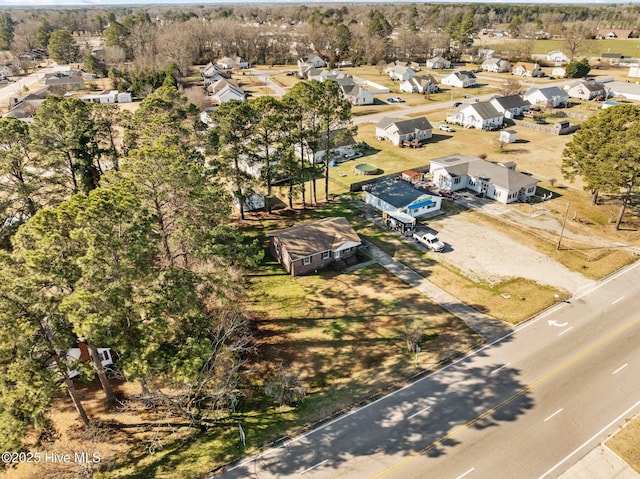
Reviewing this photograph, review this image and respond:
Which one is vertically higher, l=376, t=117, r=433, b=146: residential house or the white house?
the white house

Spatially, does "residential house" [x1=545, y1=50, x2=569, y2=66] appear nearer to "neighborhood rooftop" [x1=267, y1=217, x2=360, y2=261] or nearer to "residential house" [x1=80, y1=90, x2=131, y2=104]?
"residential house" [x1=80, y1=90, x2=131, y2=104]

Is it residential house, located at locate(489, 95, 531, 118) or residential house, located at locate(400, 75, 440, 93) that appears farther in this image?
residential house, located at locate(400, 75, 440, 93)

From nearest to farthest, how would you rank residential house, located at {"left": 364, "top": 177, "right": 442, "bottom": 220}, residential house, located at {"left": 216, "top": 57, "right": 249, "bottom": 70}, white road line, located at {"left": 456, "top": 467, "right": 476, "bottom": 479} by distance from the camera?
white road line, located at {"left": 456, "top": 467, "right": 476, "bottom": 479}
residential house, located at {"left": 364, "top": 177, "right": 442, "bottom": 220}
residential house, located at {"left": 216, "top": 57, "right": 249, "bottom": 70}

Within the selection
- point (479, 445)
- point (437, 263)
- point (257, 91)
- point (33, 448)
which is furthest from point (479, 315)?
point (257, 91)

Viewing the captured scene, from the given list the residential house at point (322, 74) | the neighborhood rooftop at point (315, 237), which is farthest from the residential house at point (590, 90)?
the neighborhood rooftop at point (315, 237)

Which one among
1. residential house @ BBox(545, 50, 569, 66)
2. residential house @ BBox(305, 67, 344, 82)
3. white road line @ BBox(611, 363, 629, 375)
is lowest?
white road line @ BBox(611, 363, 629, 375)

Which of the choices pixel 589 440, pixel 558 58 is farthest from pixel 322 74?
pixel 589 440

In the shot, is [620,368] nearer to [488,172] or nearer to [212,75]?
[488,172]

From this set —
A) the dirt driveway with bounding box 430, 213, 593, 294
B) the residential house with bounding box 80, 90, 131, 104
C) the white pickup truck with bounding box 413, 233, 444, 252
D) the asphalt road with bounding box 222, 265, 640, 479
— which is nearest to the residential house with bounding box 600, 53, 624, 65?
the dirt driveway with bounding box 430, 213, 593, 294
